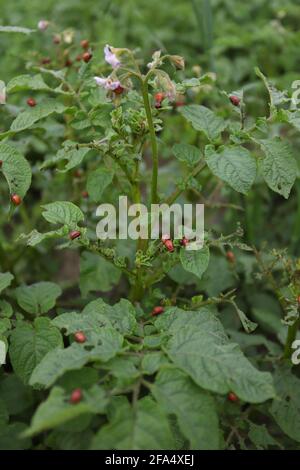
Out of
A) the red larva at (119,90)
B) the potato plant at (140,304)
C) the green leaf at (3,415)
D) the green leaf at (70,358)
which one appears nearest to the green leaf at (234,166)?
the potato plant at (140,304)

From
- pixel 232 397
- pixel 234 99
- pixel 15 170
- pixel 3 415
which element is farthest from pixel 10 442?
pixel 234 99

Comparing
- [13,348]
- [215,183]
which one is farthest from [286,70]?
[13,348]

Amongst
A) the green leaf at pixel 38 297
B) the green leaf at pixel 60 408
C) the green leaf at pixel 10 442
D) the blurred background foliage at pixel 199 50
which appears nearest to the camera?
the green leaf at pixel 60 408

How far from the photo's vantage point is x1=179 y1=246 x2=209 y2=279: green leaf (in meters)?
1.57

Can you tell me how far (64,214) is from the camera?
1.62 metres

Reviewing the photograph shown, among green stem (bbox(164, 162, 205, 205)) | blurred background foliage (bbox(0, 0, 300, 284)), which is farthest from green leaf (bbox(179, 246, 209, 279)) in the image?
blurred background foliage (bbox(0, 0, 300, 284))

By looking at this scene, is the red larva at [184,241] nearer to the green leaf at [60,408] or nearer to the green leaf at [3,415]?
the green leaf at [60,408]

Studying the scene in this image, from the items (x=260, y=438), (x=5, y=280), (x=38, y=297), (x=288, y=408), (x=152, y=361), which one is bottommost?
(x=260, y=438)

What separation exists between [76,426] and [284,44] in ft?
8.46

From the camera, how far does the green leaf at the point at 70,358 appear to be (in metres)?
1.30

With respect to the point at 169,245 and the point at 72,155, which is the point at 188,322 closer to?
the point at 169,245

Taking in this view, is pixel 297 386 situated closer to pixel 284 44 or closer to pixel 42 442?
pixel 42 442

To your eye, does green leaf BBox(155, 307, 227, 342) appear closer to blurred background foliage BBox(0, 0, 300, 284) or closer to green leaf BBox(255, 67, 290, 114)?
green leaf BBox(255, 67, 290, 114)

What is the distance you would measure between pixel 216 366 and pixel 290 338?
0.53 metres
